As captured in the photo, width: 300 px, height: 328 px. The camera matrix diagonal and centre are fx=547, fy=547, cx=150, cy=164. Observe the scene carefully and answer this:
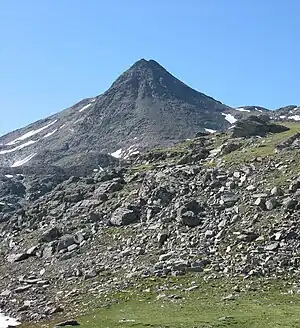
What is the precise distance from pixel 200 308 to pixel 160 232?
2334 cm

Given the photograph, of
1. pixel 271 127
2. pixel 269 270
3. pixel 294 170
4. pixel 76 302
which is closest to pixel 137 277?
pixel 76 302

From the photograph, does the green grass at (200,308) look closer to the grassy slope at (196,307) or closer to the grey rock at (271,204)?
the grassy slope at (196,307)

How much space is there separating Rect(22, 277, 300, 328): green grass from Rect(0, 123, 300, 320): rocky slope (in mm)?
2741

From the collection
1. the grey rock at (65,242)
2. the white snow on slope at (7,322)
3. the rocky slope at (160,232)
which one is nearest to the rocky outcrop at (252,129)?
the rocky slope at (160,232)

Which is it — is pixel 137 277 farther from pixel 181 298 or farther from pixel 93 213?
pixel 93 213

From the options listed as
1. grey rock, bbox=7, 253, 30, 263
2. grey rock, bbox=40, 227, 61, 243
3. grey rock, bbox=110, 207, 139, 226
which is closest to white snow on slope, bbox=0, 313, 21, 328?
grey rock, bbox=7, 253, 30, 263

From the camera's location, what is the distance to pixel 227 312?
36.4 metres

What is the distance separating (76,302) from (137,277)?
6324mm

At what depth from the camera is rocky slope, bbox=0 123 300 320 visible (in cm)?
4981

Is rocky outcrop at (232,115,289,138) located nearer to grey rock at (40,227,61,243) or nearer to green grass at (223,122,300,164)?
green grass at (223,122,300,164)

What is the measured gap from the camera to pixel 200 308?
125 feet

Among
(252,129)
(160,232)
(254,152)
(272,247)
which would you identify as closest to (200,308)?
(272,247)

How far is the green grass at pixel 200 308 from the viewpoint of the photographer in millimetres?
33938

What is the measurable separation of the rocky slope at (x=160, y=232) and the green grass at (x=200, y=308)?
274 cm
